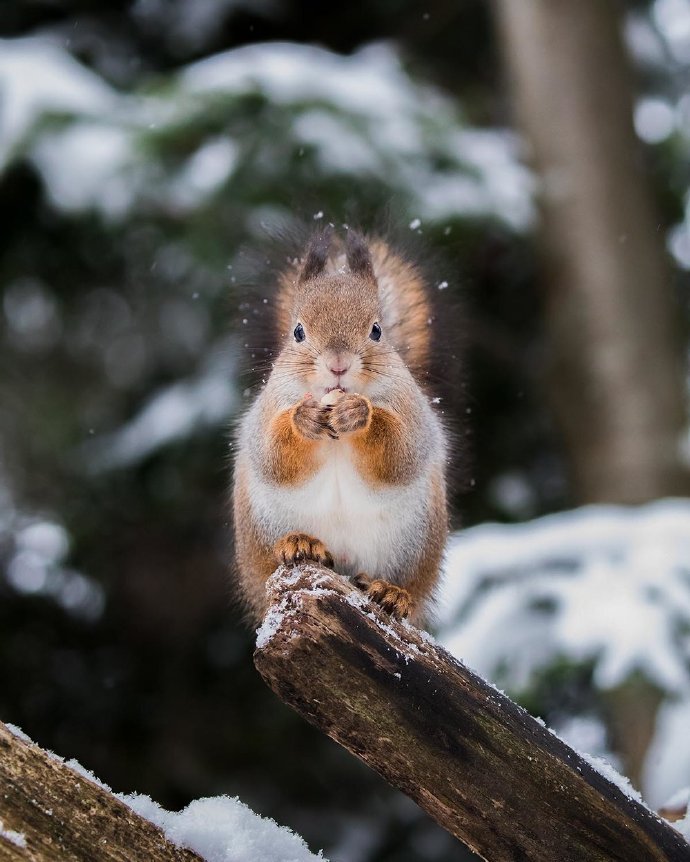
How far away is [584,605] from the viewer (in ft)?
9.57

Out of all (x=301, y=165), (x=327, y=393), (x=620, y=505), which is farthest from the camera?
(x=620, y=505)

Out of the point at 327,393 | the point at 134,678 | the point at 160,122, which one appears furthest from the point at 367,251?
the point at 134,678

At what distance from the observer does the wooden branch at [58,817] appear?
121 cm

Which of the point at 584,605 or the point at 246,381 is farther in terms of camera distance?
the point at 584,605

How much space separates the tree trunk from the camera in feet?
12.4

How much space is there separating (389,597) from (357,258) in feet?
1.87

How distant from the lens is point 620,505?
12.2 ft

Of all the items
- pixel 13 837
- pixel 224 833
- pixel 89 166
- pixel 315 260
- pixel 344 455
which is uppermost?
pixel 89 166

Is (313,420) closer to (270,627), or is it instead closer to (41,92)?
(270,627)

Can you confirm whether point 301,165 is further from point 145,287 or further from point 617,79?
point 617,79

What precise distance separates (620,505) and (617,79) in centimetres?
147

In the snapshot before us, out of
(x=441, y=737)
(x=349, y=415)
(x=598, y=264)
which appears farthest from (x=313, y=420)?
(x=598, y=264)

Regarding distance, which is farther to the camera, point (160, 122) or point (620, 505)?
point (620, 505)

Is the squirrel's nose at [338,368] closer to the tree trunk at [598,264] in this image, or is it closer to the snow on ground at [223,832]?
the snow on ground at [223,832]
